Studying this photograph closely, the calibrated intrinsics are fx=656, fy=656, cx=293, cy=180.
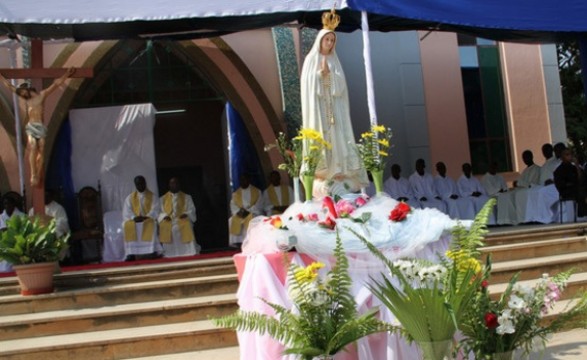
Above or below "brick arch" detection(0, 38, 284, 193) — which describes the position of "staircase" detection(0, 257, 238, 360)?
below

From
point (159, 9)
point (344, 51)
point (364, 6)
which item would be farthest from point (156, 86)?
point (364, 6)

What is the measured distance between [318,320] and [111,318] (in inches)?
129

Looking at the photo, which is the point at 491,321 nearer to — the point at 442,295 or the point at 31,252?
the point at 442,295

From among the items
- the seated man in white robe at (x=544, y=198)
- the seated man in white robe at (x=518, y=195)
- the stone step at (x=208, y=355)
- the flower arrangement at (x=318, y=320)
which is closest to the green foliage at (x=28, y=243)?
the stone step at (x=208, y=355)

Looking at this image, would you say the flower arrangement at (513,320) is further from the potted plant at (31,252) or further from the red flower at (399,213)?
the potted plant at (31,252)

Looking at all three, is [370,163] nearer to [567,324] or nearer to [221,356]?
[221,356]

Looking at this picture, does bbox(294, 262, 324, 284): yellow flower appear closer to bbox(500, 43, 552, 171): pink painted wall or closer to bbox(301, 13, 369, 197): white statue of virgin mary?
bbox(301, 13, 369, 197): white statue of virgin mary

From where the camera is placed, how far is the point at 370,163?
6.08m

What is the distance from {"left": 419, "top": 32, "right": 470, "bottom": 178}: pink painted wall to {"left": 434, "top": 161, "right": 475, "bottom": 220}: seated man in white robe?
58cm

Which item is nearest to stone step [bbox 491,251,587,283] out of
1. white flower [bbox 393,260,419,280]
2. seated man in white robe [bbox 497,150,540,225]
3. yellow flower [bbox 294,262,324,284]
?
white flower [bbox 393,260,419,280]

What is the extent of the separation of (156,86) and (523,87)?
287 inches

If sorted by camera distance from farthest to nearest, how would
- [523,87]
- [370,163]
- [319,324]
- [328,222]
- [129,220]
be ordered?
[523,87]
[129,220]
[370,163]
[328,222]
[319,324]

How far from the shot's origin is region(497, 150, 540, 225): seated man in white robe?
1148 centimetres

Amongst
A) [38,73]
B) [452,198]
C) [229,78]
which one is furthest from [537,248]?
[38,73]
